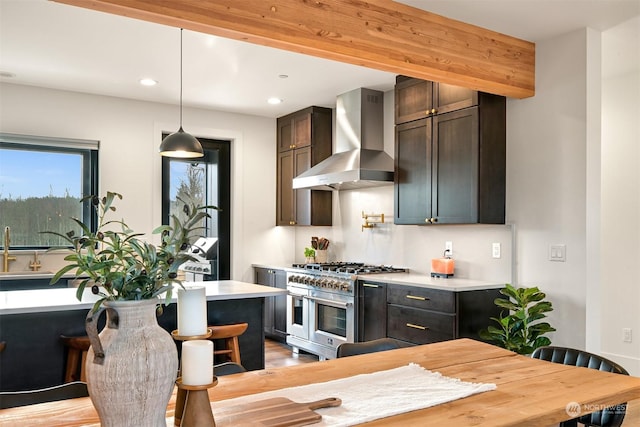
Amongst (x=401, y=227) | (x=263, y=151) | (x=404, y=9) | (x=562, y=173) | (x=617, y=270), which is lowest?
(x=617, y=270)

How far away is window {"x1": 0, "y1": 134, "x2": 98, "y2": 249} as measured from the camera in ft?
16.7

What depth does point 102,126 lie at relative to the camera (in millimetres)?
5449

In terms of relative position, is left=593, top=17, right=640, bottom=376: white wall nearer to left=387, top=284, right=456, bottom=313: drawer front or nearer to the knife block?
the knife block

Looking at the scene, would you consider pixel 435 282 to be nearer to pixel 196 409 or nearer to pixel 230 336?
pixel 230 336

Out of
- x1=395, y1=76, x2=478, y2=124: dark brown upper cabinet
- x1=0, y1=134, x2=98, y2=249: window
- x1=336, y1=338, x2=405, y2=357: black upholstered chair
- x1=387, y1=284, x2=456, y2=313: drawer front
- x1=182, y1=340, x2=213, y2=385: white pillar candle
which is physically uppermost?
x1=395, y1=76, x2=478, y2=124: dark brown upper cabinet

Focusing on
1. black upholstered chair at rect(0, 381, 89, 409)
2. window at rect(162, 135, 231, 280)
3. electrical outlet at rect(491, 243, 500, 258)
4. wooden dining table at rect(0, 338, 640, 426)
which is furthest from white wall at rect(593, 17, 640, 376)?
black upholstered chair at rect(0, 381, 89, 409)

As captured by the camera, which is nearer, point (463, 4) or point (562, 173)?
point (463, 4)

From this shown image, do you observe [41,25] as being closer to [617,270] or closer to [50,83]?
[50,83]

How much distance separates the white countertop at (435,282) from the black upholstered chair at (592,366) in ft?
5.21

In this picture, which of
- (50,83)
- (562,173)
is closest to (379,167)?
(562,173)

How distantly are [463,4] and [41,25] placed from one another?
→ 107 inches

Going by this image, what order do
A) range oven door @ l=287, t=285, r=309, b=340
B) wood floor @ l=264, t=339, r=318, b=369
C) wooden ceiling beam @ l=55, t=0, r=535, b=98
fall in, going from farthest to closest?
range oven door @ l=287, t=285, r=309, b=340 < wood floor @ l=264, t=339, r=318, b=369 < wooden ceiling beam @ l=55, t=0, r=535, b=98

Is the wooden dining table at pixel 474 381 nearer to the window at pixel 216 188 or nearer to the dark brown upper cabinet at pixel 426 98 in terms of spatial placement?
the dark brown upper cabinet at pixel 426 98

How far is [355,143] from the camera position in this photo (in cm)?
530
